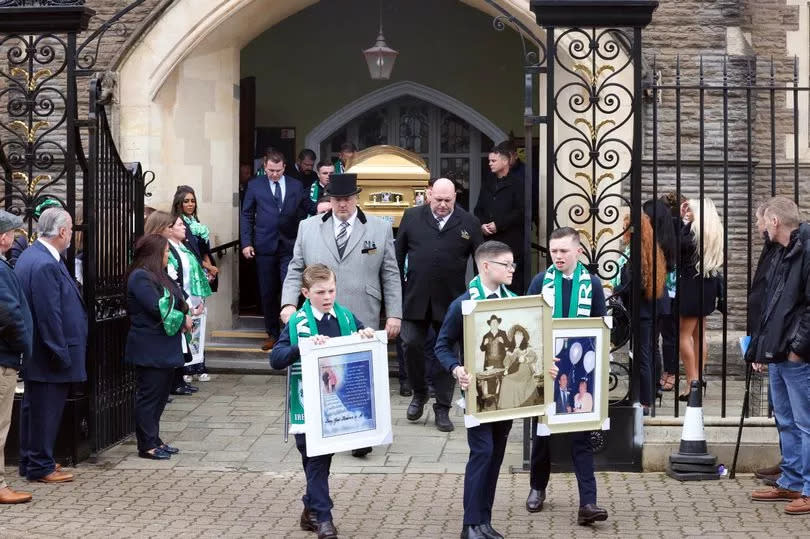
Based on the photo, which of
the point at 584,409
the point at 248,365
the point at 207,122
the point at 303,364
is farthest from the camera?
the point at 207,122

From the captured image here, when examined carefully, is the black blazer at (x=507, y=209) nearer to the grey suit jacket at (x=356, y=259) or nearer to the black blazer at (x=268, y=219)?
the black blazer at (x=268, y=219)

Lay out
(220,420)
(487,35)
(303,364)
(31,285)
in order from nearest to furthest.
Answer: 1. (303,364)
2. (31,285)
3. (220,420)
4. (487,35)

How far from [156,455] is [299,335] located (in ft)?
8.79

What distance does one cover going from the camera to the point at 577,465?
25.3ft

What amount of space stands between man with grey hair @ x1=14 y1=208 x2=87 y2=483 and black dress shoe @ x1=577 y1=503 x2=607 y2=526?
3316 millimetres

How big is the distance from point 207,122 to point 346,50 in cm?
381

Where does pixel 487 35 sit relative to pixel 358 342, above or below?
above

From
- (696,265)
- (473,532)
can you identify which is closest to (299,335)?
(473,532)

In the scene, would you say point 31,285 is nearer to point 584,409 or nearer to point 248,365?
point 584,409

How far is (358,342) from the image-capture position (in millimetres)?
7246

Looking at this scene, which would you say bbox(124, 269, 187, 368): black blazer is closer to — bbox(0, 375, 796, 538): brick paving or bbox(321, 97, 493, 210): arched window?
bbox(0, 375, 796, 538): brick paving

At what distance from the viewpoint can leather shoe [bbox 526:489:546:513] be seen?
796 centimetres

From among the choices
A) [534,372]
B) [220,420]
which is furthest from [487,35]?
[534,372]

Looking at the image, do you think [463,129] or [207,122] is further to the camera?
[463,129]
